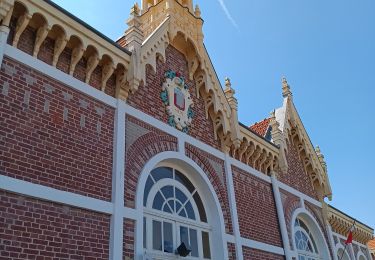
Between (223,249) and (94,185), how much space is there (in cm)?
429

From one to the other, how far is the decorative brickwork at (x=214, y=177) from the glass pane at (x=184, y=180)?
1.72ft

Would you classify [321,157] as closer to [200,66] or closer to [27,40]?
[200,66]

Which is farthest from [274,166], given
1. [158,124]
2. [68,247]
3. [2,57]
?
[2,57]

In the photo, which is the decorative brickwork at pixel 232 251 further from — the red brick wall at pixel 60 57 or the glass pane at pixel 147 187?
the red brick wall at pixel 60 57

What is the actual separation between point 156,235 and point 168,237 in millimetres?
408

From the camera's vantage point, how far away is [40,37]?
792 cm

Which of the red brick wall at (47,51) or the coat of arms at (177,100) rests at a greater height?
the coat of arms at (177,100)

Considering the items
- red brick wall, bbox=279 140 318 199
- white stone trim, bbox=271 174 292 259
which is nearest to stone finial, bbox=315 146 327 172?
red brick wall, bbox=279 140 318 199

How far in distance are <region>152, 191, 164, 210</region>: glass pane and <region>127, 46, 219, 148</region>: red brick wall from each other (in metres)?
1.88

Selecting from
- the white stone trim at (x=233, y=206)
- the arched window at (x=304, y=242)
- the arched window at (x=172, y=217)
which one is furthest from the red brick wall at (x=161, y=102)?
the arched window at (x=304, y=242)

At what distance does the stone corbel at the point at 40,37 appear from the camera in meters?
7.87

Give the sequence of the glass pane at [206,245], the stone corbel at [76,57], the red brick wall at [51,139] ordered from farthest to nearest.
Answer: the glass pane at [206,245] < the stone corbel at [76,57] < the red brick wall at [51,139]

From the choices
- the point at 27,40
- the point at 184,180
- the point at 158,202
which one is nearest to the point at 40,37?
the point at 27,40

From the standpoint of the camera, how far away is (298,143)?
17609mm
